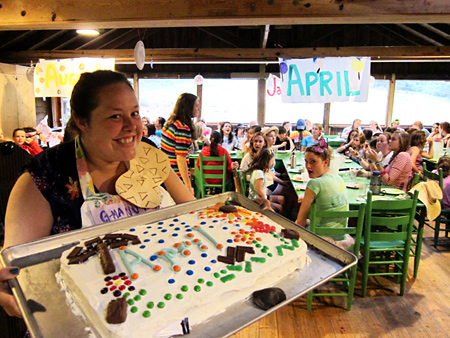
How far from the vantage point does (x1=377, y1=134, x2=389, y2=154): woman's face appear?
16.9ft

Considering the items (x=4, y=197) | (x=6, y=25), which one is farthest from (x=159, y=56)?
(x=4, y=197)

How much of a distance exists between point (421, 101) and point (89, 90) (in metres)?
12.0

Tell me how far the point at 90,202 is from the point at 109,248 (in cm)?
30

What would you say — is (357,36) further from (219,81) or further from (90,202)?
(90,202)

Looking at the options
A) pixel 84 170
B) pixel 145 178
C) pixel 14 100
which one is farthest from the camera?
pixel 14 100

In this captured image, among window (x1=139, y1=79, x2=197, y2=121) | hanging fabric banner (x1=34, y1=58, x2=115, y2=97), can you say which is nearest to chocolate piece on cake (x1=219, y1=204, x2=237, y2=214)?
hanging fabric banner (x1=34, y1=58, x2=115, y2=97)

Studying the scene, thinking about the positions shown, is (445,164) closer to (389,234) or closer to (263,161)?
(389,234)

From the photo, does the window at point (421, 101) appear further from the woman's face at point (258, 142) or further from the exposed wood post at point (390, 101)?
the woman's face at point (258, 142)

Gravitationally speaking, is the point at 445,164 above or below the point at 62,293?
below

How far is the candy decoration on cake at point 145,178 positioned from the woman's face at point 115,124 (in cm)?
14

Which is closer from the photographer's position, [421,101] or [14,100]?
[14,100]

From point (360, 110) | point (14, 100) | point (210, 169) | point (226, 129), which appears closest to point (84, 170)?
point (210, 169)

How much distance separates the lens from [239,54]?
7836mm

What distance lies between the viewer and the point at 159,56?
26.1 ft
